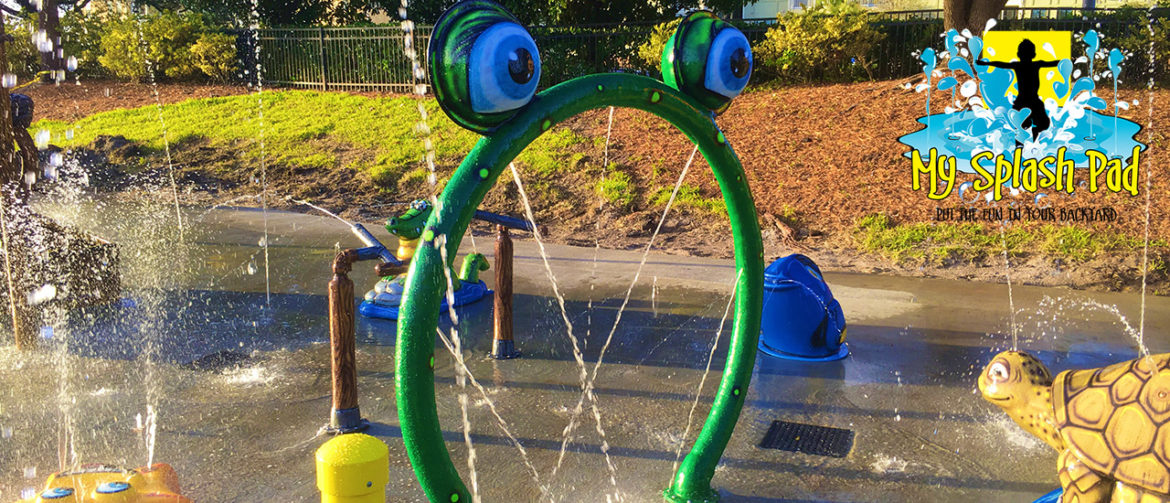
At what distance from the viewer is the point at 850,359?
18.5 feet

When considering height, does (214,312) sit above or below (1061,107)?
below

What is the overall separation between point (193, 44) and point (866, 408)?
703 inches

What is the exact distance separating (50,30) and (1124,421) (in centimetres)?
2467

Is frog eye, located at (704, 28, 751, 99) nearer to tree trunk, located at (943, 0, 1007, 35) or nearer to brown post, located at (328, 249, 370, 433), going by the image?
Answer: brown post, located at (328, 249, 370, 433)

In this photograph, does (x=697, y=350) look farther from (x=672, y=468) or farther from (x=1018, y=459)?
(x=1018, y=459)

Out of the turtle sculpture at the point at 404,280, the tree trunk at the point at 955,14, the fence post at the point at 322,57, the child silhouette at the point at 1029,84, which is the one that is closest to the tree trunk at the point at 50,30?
the fence post at the point at 322,57

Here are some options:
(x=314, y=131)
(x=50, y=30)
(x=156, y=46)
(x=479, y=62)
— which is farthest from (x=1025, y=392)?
(x=50, y=30)

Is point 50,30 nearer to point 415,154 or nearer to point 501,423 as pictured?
point 415,154

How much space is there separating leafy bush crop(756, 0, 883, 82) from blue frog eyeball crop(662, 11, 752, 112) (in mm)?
10585

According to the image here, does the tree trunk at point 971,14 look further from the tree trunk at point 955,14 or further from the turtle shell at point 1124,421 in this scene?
the turtle shell at point 1124,421

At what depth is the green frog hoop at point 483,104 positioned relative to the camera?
8.55 ft

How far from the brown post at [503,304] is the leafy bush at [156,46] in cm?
1564

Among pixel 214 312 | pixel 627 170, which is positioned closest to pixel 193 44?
pixel 627 170

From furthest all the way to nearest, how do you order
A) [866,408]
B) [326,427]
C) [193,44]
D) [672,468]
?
[193,44] → [866,408] → [326,427] → [672,468]
